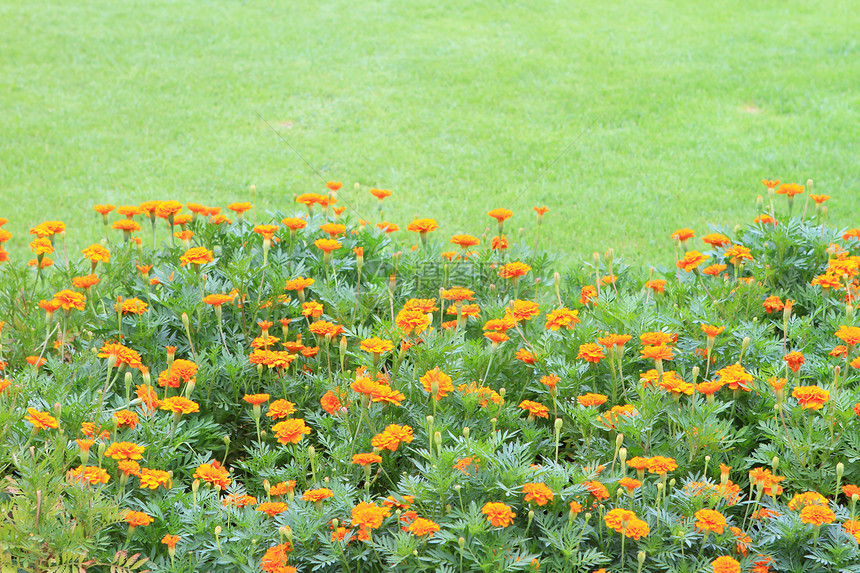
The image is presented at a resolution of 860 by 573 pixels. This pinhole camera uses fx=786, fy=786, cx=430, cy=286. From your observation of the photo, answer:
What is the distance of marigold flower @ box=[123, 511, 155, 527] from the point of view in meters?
2.19

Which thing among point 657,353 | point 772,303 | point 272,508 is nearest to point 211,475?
point 272,508

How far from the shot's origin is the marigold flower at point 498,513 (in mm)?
2088

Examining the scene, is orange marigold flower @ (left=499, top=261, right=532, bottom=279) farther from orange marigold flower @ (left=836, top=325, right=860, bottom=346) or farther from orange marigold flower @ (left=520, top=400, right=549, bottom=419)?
orange marigold flower @ (left=836, top=325, right=860, bottom=346)

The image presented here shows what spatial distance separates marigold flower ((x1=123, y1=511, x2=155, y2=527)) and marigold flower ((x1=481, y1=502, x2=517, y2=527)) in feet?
3.13

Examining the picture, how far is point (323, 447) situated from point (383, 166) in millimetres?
4863

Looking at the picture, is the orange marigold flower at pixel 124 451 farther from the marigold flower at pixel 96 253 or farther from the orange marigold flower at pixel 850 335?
the orange marigold flower at pixel 850 335

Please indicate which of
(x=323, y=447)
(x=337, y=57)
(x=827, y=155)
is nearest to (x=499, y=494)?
(x=323, y=447)

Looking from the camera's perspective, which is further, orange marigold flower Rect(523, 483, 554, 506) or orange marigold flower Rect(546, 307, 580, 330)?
A: orange marigold flower Rect(546, 307, 580, 330)

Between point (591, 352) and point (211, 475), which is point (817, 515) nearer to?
point (591, 352)

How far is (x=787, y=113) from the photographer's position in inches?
338

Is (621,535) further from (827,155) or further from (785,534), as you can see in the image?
(827,155)

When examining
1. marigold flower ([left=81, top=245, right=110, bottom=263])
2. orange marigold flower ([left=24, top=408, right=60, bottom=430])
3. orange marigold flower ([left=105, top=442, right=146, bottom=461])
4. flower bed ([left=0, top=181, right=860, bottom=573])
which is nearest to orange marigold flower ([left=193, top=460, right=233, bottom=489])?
flower bed ([left=0, top=181, right=860, bottom=573])

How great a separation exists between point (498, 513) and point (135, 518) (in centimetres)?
102


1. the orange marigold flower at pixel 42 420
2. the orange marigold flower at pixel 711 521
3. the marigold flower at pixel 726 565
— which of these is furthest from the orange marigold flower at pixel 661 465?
the orange marigold flower at pixel 42 420
